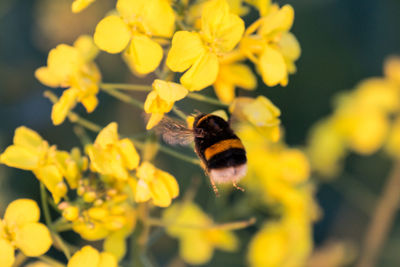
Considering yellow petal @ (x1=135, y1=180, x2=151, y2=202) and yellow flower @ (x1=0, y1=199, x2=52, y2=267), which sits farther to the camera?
yellow petal @ (x1=135, y1=180, x2=151, y2=202)

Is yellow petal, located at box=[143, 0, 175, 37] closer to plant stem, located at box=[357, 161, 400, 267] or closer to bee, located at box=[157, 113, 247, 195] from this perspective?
bee, located at box=[157, 113, 247, 195]

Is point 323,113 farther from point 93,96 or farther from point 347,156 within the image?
point 93,96

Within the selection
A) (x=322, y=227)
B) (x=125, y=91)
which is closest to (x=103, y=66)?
(x=125, y=91)

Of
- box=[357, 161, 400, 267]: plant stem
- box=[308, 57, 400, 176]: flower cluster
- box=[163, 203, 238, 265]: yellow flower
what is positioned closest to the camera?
box=[163, 203, 238, 265]: yellow flower

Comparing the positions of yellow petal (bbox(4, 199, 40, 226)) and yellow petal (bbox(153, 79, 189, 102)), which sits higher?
yellow petal (bbox(153, 79, 189, 102))

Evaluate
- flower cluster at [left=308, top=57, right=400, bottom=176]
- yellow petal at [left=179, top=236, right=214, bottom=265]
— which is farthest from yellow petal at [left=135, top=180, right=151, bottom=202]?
flower cluster at [left=308, top=57, right=400, bottom=176]

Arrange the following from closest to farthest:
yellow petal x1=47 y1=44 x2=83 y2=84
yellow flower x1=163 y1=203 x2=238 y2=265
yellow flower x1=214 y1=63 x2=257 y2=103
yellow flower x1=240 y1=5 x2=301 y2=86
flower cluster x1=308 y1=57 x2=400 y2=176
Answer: yellow flower x1=240 y1=5 x2=301 y2=86 < yellow petal x1=47 y1=44 x2=83 y2=84 < yellow flower x1=214 y1=63 x2=257 y2=103 < yellow flower x1=163 y1=203 x2=238 y2=265 < flower cluster x1=308 y1=57 x2=400 y2=176

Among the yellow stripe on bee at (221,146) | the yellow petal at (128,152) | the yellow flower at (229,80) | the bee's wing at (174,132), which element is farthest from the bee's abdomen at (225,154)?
the yellow flower at (229,80)
